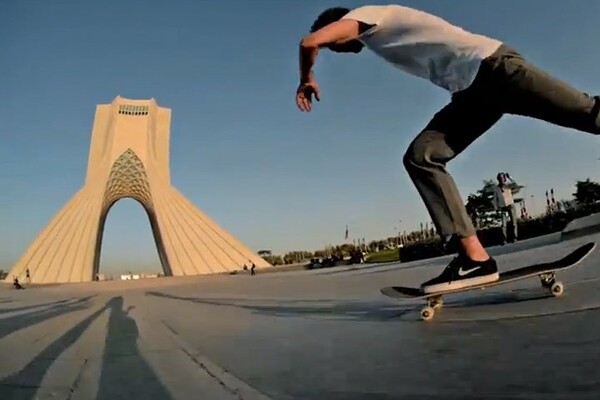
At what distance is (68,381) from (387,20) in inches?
38.4

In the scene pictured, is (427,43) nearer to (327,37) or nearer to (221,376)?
(327,37)

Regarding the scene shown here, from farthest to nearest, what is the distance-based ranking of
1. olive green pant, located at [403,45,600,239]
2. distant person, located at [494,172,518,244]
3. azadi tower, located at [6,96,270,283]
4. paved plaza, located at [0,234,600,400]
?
1. azadi tower, located at [6,96,270,283]
2. distant person, located at [494,172,518,244]
3. olive green pant, located at [403,45,600,239]
4. paved plaza, located at [0,234,600,400]

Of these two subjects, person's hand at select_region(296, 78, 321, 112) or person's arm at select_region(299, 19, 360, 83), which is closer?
person's arm at select_region(299, 19, 360, 83)

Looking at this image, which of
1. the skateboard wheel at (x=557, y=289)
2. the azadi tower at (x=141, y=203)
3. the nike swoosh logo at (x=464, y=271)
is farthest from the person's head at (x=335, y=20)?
the azadi tower at (x=141, y=203)

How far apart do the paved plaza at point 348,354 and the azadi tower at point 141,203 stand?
61.3 ft

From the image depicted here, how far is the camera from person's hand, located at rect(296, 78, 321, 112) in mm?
1202

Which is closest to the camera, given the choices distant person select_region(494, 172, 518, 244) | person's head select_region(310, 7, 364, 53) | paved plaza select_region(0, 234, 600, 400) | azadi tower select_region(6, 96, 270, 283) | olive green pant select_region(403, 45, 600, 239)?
paved plaza select_region(0, 234, 600, 400)

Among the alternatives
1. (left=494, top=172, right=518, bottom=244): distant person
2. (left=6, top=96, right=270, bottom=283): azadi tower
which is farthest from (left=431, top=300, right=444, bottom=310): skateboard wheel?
(left=6, top=96, right=270, bottom=283): azadi tower

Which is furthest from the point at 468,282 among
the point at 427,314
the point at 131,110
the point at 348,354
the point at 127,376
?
the point at 131,110

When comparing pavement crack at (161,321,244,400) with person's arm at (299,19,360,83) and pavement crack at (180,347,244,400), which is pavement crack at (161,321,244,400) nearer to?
pavement crack at (180,347,244,400)

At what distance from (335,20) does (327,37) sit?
12 centimetres

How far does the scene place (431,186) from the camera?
1230mm

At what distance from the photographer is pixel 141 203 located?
90.5 ft

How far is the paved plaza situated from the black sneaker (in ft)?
0.18
